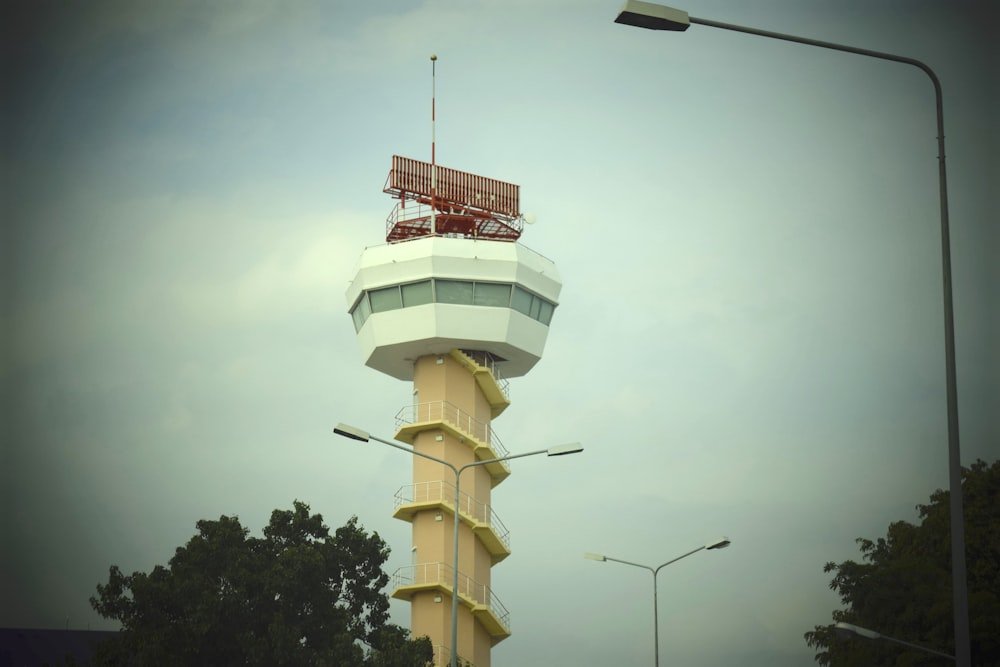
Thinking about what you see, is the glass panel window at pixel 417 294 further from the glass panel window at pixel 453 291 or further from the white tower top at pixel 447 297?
the glass panel window at pixel 453 291

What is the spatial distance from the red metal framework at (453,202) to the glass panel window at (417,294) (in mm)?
4430

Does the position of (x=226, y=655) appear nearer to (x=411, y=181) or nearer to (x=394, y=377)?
(x=394, y=377)

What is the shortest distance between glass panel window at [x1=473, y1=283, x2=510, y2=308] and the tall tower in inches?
1.7

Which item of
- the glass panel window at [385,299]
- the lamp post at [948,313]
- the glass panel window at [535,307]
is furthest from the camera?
the glass panel window at [535,307]

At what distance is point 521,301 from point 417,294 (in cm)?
464

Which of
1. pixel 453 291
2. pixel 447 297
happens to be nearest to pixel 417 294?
pixel 447 297

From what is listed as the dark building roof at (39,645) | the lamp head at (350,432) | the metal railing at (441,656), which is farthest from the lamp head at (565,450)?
the dark building roof at (39,645)

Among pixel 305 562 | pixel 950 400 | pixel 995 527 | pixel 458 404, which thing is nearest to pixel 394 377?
pixel 458 404

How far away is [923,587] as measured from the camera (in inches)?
1874

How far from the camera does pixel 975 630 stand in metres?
46.4

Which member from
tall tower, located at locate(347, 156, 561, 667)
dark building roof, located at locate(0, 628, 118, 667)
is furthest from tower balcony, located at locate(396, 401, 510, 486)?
dark building roof, located at locate(0, 628, 118, 667)

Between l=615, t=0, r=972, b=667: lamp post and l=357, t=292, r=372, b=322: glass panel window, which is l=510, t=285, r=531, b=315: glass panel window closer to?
l=357, t=292, r=372, b=322: glass panel window

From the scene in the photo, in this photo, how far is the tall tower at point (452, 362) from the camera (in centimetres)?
5819

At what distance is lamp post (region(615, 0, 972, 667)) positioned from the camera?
66.9 feet
